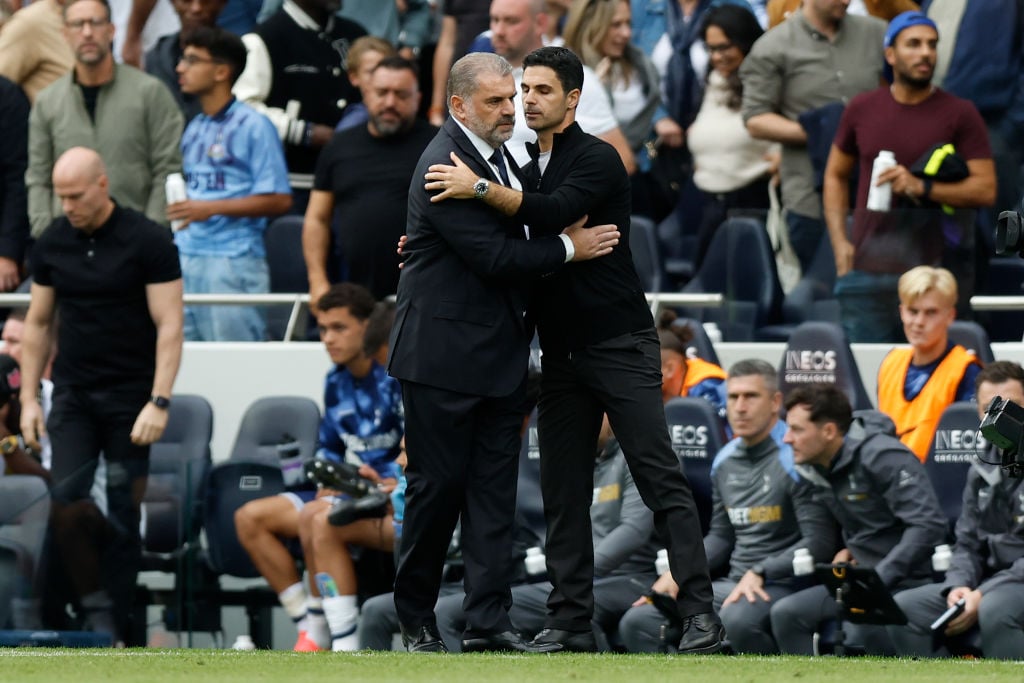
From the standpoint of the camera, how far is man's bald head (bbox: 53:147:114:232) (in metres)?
9.95

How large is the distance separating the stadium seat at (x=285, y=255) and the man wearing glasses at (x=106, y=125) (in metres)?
0.72

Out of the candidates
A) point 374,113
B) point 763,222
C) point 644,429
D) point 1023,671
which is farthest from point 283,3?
point 1023,671

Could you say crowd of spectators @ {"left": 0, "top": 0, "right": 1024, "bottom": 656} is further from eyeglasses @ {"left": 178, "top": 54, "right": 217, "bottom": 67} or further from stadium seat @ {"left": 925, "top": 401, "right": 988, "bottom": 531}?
stadium seat @ {"left": 925, "top": 401, "right": 988, "bottom": 531}

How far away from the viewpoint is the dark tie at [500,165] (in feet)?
24.9

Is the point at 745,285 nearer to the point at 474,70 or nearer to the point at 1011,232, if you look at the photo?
the point at 474,70

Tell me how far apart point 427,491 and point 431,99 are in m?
6.68

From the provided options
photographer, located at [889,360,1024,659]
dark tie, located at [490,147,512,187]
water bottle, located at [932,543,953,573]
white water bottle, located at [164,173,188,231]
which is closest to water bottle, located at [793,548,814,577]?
photographer, located at [889,360,1024,659]

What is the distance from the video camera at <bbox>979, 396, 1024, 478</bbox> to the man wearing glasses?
19.7 ft

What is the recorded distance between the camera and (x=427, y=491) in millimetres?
7570

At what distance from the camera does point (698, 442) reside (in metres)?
10.1

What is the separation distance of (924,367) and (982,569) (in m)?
1.35

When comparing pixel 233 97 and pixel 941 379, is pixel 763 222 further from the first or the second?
pixel 233 97

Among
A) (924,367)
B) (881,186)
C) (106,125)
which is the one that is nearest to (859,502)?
(924,367)

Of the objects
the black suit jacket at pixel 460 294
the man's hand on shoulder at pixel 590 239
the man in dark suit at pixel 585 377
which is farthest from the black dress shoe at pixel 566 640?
the man's hand on shoulder at pixel 590 239
